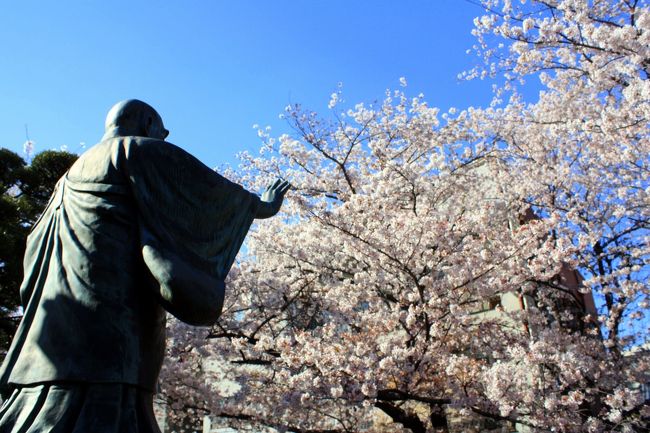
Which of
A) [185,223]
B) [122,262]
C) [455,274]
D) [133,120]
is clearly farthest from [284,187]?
[455,274]

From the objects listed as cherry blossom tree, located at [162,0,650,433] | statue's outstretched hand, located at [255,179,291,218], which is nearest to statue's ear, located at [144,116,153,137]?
statue's outstretched hand, located at [255,179,291,218]

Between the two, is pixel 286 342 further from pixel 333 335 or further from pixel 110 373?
pixel 110 373

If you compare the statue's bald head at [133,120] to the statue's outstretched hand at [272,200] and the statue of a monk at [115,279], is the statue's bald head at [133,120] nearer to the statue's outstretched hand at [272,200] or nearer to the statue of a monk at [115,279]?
the statue of a monk at [115,279]

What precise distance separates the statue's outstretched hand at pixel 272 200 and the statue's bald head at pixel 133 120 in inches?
26.7

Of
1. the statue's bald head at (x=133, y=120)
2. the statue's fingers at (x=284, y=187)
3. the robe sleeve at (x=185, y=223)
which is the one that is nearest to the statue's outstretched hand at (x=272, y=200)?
the statue's fingers at (x=284, y=187)

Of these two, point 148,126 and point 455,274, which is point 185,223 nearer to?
point 148,126

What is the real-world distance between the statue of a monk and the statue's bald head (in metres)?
0.03

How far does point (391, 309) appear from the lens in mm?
10078

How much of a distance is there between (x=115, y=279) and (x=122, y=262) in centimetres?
8

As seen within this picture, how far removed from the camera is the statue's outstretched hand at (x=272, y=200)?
9.89 ft

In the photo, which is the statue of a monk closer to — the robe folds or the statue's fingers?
the robe folds

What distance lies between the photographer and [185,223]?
2627 mm

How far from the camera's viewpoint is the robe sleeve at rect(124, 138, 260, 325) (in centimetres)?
236

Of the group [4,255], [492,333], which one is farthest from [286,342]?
[4,255]
